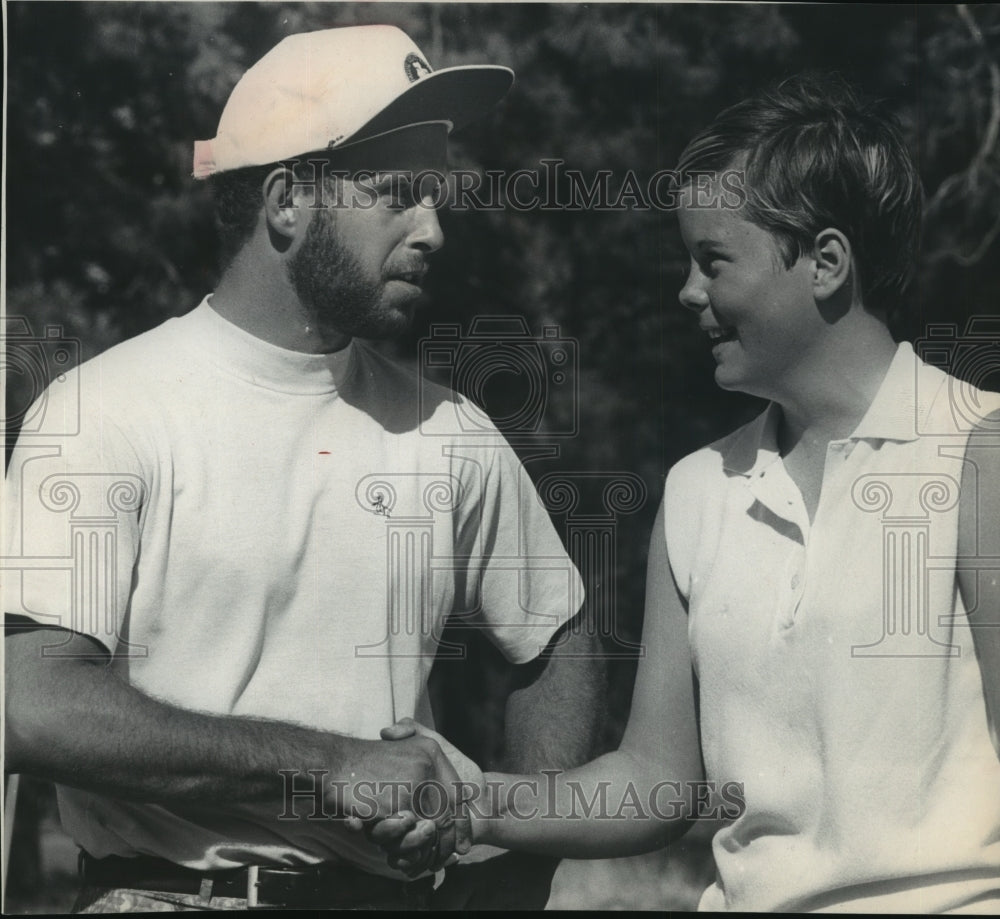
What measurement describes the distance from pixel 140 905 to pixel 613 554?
1.75 metres

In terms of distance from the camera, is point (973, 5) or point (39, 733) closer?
point (39, 733)

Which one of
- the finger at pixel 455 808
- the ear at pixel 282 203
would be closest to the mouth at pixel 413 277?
the ear at pixel 282 203

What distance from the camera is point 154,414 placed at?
468cm

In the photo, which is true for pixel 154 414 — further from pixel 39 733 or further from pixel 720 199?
pixel 720 199

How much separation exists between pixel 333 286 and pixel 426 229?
1.09 ft

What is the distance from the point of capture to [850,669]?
15.3 feet

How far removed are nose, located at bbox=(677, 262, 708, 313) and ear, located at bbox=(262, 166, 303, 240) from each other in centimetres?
119

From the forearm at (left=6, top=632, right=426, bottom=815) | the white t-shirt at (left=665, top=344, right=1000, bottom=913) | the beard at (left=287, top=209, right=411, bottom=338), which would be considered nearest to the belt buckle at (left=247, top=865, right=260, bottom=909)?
the forearm at (left=6, top=632, right=426, bottom=815)

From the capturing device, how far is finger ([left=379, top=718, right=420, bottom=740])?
469cm

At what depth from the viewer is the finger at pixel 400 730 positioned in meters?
4.69

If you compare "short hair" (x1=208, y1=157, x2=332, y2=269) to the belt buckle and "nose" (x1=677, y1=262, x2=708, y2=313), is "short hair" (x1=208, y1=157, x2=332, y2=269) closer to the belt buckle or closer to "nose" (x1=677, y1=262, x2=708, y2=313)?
"nose" (x1=677, y1=262, x2=708, y2=313)

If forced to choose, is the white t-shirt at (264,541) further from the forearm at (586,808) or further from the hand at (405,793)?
the forearm at (586,808)

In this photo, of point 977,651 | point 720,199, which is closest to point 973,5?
point 720,199

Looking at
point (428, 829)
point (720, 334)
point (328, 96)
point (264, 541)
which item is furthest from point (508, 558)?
point (328, 96)
